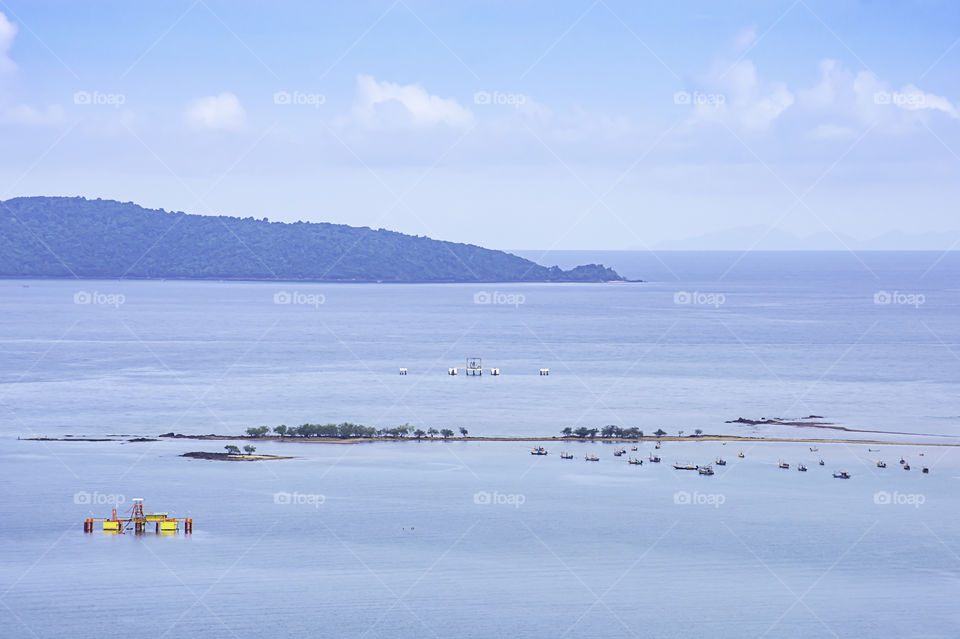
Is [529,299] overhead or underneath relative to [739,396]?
overhead

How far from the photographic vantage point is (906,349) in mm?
111812

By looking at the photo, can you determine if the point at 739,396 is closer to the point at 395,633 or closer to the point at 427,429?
the point at 427,429

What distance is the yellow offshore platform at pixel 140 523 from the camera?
4481 cm

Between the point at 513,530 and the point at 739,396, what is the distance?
38114mm

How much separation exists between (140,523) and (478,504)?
12.8 meters

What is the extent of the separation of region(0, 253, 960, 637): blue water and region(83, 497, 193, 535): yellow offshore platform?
2.01 feet

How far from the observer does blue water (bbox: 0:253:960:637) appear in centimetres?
3634

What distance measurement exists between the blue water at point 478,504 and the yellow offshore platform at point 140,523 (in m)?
0.61

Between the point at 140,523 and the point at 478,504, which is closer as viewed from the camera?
the point at 140,523

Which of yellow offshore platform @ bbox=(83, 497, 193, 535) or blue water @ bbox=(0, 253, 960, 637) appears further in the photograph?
yellow offshore platform @ bbox=(83, 497, 193, 535)

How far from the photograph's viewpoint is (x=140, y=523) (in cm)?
4488

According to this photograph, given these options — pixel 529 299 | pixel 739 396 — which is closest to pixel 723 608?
pixel 739 396

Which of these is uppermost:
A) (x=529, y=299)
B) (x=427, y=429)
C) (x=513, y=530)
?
(x=529, y=299)

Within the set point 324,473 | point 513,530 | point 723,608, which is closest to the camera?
point 723,608
